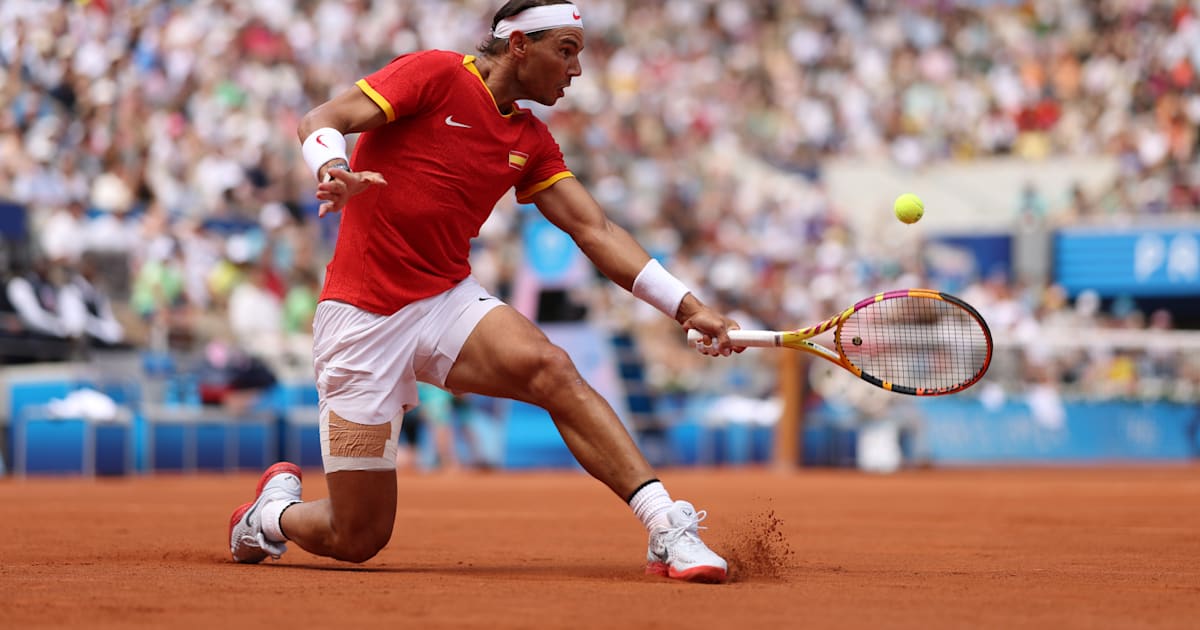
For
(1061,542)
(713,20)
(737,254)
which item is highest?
A: (713,20)

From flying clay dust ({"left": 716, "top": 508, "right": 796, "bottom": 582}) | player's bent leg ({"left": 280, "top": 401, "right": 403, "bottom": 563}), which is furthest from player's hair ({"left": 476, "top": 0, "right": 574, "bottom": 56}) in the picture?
flying clay dust ({"left": 716, "top": 508, "right": 796, "bottom": 582})

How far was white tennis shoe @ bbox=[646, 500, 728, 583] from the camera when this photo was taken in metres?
5.93

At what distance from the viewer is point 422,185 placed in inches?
254

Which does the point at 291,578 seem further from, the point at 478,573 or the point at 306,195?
the point at 306,195

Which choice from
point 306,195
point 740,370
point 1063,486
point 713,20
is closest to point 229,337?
point 306,195

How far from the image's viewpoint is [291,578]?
625cm

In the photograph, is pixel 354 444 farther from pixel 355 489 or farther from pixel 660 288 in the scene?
pixel 660 288

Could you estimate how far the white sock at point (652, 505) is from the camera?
610 cm

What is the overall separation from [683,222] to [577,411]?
19890mm

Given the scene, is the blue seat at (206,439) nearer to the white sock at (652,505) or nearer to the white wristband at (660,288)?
the white wristband at (660,288)

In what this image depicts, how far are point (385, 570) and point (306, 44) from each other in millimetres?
19039

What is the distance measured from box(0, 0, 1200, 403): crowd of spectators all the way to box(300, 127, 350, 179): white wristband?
11342 mm

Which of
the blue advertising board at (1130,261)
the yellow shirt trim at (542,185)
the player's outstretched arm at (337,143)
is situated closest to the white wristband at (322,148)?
the player's outstretched arm at (337,143)

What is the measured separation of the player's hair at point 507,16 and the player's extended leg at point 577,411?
1.04 metres
